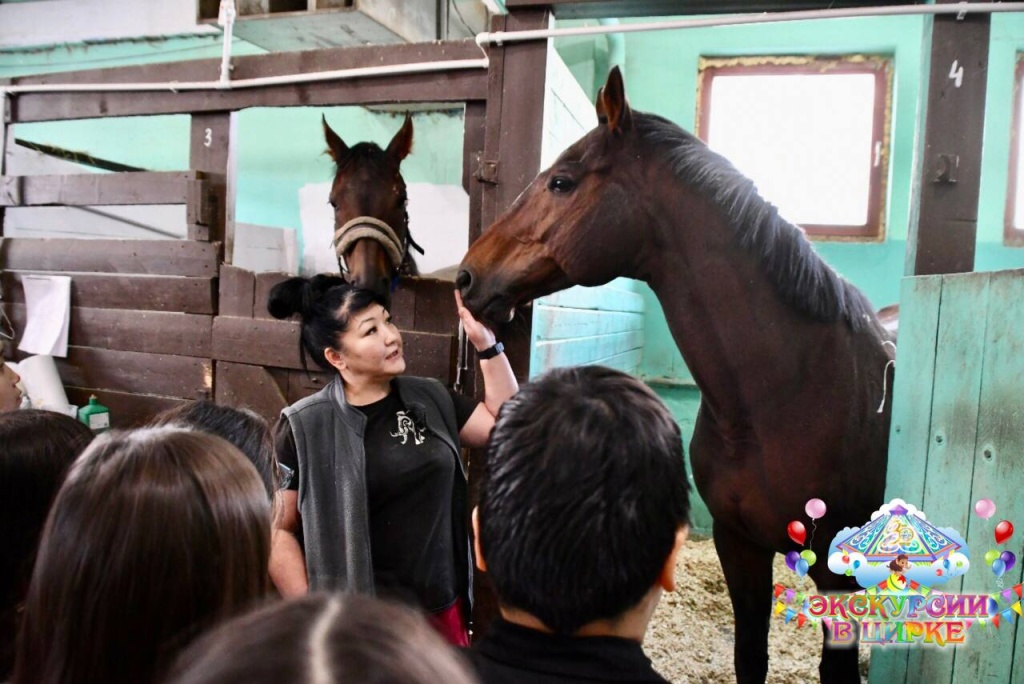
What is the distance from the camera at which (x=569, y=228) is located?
1.56 metres

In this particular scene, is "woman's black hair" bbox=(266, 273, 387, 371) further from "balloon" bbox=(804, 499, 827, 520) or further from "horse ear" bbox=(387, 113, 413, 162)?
"balloon" bbox=(804, 499, 827, 520)

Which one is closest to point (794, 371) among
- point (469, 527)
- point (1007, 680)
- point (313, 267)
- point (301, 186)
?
point (1007, 680)

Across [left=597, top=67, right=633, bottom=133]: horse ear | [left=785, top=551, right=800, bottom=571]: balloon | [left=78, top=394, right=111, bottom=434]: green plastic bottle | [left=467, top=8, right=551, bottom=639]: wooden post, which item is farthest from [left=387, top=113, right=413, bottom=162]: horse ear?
[left=785, top=551, right=800, bottom=571]: balloon

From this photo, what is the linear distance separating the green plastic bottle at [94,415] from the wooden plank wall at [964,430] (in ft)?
8.93

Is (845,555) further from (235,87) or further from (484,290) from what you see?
(235,87)

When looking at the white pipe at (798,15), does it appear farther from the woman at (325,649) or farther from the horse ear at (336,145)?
the woman at (325,649)

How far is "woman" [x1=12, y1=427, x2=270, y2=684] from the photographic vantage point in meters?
0.64

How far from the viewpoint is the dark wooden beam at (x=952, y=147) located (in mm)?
1407

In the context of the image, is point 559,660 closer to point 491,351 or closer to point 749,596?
point 491,351

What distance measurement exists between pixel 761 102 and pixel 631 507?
149 inches

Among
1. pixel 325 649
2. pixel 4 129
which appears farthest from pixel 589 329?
pixel 4 129

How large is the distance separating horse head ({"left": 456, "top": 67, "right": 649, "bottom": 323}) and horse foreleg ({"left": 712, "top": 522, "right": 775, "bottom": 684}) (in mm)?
809

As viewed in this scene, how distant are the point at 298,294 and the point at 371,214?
0.72 meters

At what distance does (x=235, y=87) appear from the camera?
2334 mm
